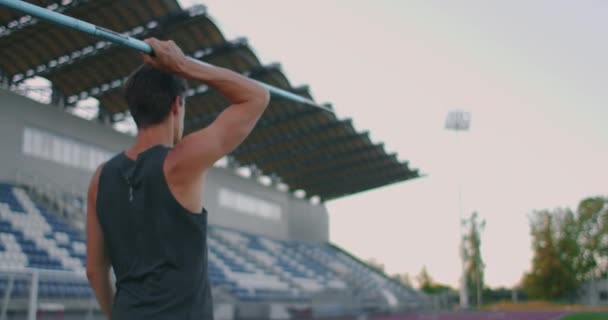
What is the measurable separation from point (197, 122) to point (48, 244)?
9.81m

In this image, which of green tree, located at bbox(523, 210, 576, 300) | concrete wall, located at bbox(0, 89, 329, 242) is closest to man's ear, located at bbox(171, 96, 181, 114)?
concrete wall, located at bbox(0, 89, 329, 242)

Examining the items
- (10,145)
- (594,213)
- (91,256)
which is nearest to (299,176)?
(10,145)

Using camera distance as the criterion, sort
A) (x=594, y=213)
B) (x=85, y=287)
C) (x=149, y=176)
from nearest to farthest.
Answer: (x=149, y=176)
(x=85, y=287)
(x=594, y=213)

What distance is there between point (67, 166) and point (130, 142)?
424cm

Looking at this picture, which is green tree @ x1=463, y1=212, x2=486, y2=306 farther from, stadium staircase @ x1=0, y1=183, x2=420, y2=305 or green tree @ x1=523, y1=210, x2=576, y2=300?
stadium staircase @ x1=0, y1=183, x2=420, y2=305

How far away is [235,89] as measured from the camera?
6.41 ft

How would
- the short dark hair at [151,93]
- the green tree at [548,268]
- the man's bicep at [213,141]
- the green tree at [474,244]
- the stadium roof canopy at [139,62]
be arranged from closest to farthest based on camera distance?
the man's bicep at [213,141], the short dark hair at [151,93], the stadium roof canopy at [139,62], the green tree at [548,268], the green tree at [474,244]

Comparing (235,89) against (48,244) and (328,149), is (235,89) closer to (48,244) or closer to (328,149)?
(48,244)

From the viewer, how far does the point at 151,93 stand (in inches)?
77.5

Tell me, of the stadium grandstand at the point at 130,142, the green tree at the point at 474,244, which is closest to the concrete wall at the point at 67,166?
the stadium grandstand at the point at 130,142

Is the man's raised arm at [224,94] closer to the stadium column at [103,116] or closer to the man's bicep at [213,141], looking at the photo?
the man's bicep at [213,141]

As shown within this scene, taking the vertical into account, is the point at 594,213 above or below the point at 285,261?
above

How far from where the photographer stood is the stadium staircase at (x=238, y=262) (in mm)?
18469

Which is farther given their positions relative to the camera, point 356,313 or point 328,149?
point 328,149
